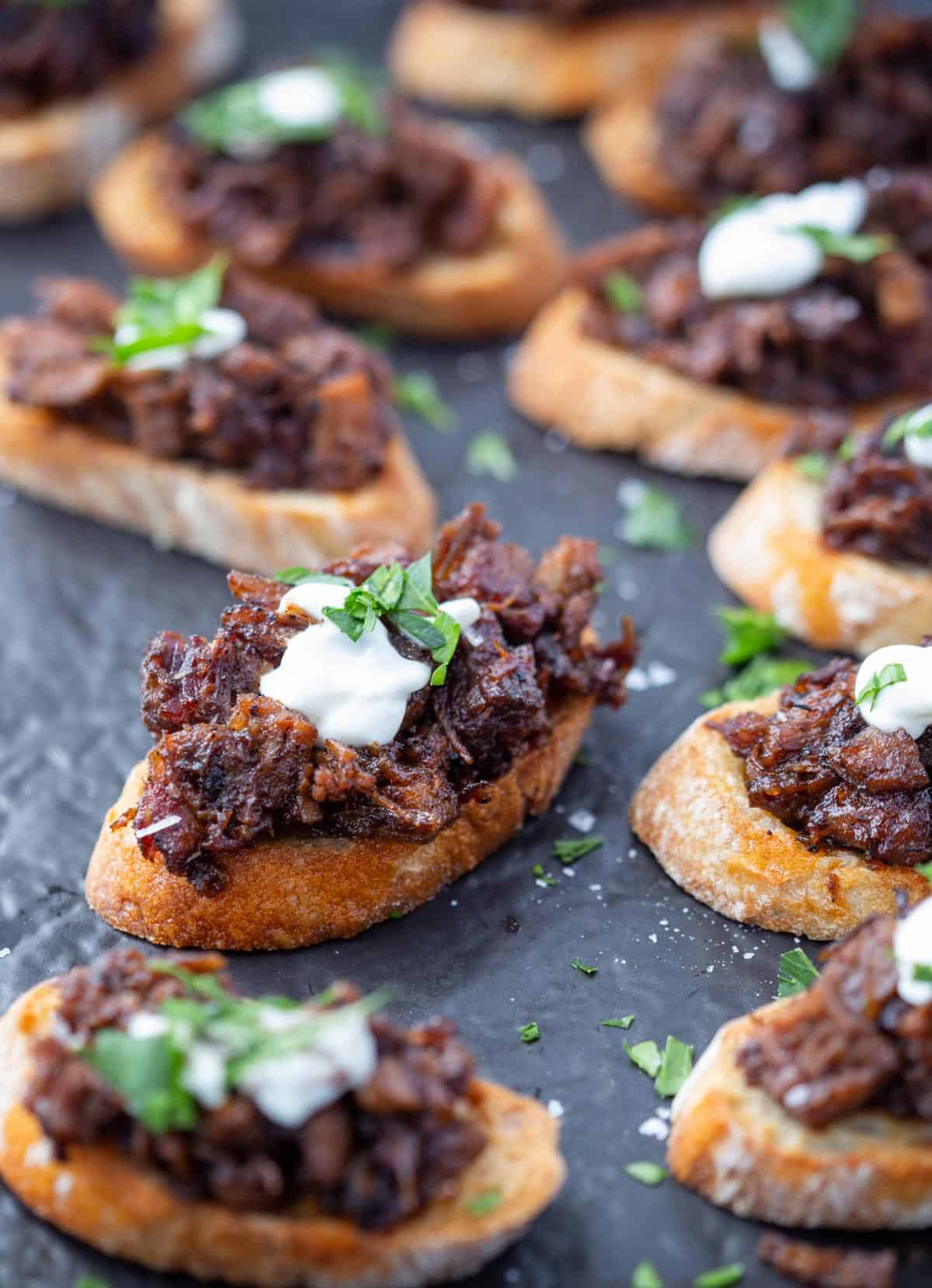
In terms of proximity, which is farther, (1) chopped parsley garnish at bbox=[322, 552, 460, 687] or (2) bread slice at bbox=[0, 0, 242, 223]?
(2) bread slice at bbox=[0, 0, 242, 223]

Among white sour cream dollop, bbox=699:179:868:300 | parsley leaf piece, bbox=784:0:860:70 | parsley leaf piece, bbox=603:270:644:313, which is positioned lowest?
parsley leaf piece, bbox=603:270:644:313

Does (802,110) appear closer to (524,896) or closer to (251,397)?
(251,397)

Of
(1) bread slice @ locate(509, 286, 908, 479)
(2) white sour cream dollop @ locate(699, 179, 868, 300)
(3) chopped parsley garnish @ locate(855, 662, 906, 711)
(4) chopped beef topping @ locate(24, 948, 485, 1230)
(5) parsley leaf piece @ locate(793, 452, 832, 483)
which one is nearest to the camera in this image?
(4) chopped beef topping @ locate(24, 948, 485, 1230)

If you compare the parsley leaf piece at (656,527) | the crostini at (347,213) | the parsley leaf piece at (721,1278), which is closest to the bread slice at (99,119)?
the crostini at (347,213)

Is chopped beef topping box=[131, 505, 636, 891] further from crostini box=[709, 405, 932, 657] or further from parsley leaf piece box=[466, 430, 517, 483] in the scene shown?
parsley leaf piece box=[466, 430, 517, 483]

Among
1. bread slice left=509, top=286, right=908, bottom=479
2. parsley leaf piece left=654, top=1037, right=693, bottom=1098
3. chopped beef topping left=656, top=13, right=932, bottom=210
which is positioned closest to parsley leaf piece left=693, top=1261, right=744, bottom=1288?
parsley leaf piece left=654, top=1037, right=693, bottom=1098

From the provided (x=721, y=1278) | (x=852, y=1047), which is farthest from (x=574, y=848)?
(x=721, y=1278)

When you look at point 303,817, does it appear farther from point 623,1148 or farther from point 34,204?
point 34,204
